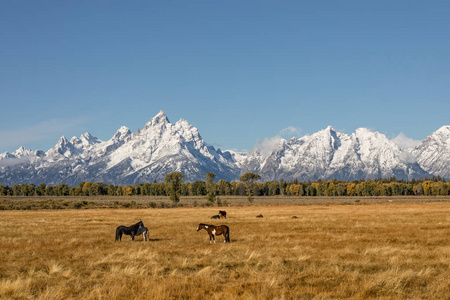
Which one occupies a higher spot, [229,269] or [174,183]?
[174,183]

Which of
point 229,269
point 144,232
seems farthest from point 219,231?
point 229,269

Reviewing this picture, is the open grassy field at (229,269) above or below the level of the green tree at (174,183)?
below

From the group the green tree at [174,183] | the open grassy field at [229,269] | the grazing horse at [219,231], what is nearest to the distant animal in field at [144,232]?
the open grassy field at [229,269]

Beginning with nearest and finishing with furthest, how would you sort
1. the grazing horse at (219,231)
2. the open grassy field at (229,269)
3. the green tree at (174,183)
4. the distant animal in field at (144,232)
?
the open grassy field at (229,269), the grazing horse at (219,231), the distant animal in field at (144,232), the green tree at (174,183)

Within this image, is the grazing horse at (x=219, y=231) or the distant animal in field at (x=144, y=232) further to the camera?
the distant animal in field at (x=144, y=232)

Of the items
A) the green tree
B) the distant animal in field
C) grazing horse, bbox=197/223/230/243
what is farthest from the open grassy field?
the green tree

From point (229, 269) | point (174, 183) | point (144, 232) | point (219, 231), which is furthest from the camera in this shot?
point (174, 183)

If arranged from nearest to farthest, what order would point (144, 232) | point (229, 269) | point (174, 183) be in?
point (229, 269)
point (144, 232)
point (174, 183)

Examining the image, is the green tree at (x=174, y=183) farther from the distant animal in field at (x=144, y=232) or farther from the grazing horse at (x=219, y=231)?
the grazing horse at (x=219, y=231)

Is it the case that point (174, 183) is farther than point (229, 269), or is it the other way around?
point (174, 183)

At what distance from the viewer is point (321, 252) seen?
806 inches

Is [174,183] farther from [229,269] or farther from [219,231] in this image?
[229,269]

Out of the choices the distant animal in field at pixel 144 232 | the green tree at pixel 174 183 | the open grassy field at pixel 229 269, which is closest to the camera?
the open grassy field at pixel 229 269

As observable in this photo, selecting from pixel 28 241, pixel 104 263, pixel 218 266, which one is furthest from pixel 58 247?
pixel 218 266
